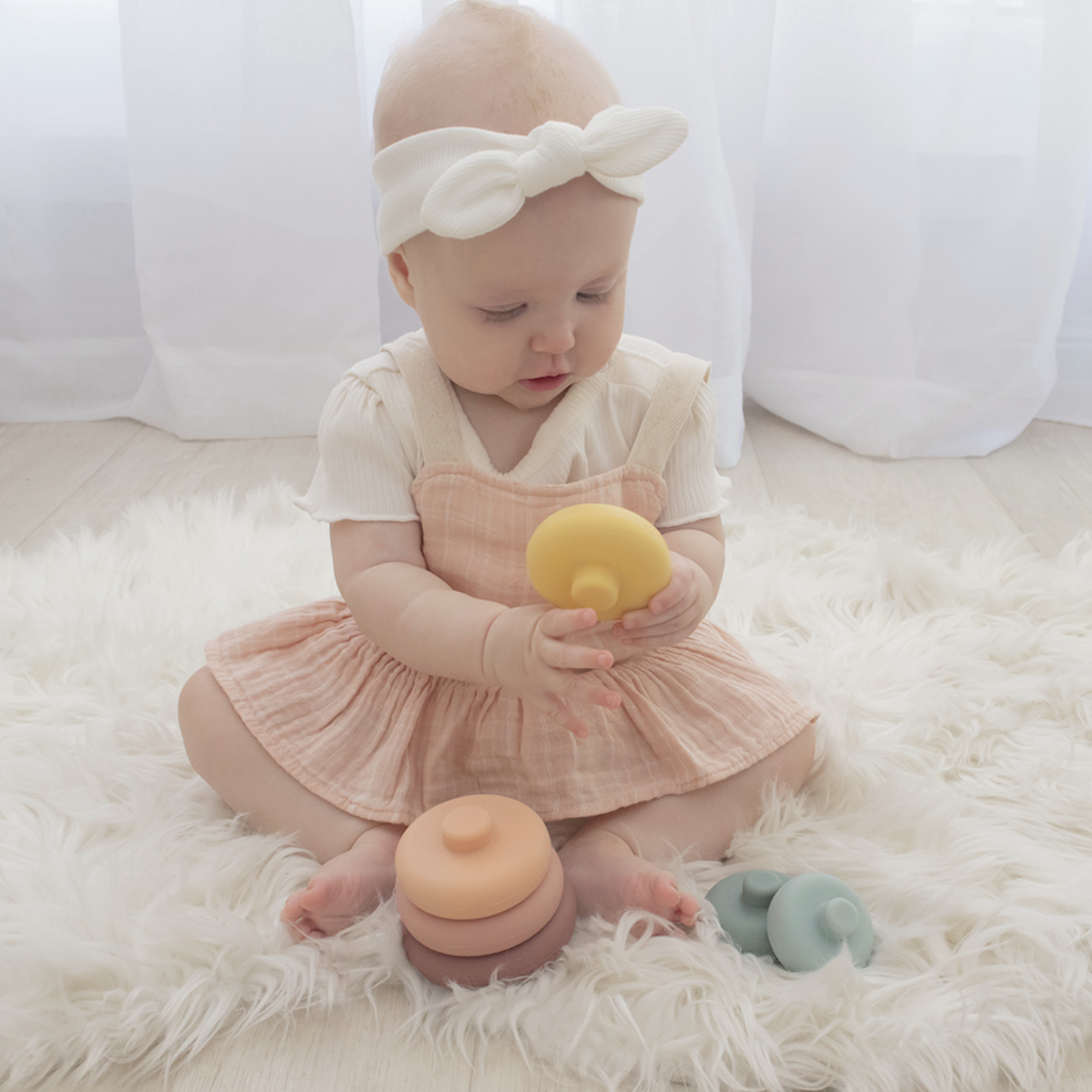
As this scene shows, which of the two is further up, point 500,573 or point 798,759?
point 500,573

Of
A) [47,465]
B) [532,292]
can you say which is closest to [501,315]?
[532,292]

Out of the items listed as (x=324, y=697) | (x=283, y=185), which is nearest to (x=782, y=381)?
(x=283, y=185)

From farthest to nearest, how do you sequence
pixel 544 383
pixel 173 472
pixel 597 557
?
pixel 173 472, pixel 544 383, pixel 597 557

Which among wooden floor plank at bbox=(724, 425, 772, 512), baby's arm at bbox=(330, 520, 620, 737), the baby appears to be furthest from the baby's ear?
wooden floor plank at bbox=(724, 425, 772, 512)

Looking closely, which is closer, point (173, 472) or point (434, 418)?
point (434, 418)

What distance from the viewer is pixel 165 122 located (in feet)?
4.70

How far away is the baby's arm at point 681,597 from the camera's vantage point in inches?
23.7

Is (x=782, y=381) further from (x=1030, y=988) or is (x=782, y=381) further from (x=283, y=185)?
(x=1030, y=988)

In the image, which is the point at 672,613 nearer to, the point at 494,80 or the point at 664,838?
the point at 664,838

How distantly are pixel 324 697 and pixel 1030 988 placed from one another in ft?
1.57

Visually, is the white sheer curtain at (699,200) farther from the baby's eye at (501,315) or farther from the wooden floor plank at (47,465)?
the baby's eye at (501,315)

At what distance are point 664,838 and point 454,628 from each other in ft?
0.67

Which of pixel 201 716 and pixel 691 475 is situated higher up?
pixel 691 475

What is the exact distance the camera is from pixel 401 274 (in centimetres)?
70
